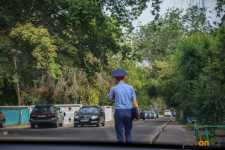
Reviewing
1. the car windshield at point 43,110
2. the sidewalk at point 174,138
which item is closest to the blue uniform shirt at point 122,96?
the sidewalk at point 174,138

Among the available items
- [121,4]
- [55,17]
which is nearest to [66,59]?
[55,17]

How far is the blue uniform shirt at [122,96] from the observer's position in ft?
24.4

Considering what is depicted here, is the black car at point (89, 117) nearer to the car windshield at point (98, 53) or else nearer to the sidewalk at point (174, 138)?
the car windshield at point (98, 53)

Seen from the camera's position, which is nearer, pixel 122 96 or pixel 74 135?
pixel 122 96

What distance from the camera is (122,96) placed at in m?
7.46

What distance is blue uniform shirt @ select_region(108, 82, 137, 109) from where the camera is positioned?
743 centimetres

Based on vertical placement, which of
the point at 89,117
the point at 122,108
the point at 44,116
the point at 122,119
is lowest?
the point at 89,117

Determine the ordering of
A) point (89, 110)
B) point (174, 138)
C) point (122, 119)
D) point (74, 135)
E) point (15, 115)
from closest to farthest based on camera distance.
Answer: point (122, 119) → point (174, 138) → point (74, 135) → point (89, 110) → point (15, 115)

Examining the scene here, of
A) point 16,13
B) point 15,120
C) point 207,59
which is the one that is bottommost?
point 15,120

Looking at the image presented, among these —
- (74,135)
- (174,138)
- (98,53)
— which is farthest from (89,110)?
(174,138)

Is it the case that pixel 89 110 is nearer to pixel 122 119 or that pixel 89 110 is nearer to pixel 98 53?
pixel 98 53

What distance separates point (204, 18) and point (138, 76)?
45582mm

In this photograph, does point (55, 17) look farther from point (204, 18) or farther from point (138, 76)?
point (138, 76)

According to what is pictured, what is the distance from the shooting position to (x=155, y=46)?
152 ft
